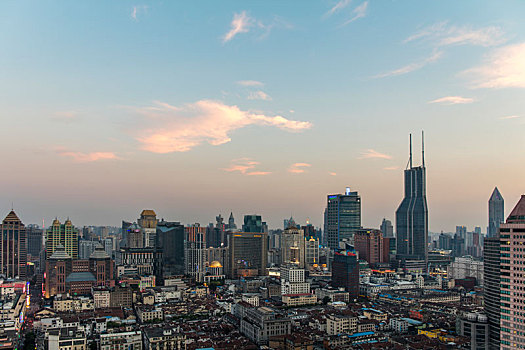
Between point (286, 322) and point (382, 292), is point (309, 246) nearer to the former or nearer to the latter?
point (382, 292)

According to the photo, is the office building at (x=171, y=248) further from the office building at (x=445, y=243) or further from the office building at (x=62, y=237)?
the office building at (x=445, y=243)

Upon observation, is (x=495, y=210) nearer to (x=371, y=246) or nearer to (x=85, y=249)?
(x=371, y=246)

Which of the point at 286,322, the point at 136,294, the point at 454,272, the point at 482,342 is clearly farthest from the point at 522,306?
the point at 454,272

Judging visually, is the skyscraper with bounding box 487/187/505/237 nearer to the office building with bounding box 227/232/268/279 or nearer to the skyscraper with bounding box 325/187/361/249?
the skyscraper with bounding box 325/187/361/249

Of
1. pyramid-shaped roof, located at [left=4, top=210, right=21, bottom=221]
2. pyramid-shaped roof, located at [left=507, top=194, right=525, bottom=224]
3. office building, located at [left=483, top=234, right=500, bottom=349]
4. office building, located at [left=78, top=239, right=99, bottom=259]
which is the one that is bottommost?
office building, located at [left=78, top=239, right=99, bottom=259]

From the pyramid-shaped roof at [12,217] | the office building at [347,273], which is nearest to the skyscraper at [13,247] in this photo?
the pyramid-shaped roof at [12,217]

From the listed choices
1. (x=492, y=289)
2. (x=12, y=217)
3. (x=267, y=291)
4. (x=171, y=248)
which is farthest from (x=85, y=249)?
(x=492, y=289)

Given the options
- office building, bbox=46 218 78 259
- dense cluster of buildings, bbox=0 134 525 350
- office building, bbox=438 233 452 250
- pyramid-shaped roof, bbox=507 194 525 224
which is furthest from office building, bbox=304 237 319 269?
pyramid-shaped roof, bbox=507 194 525 224
